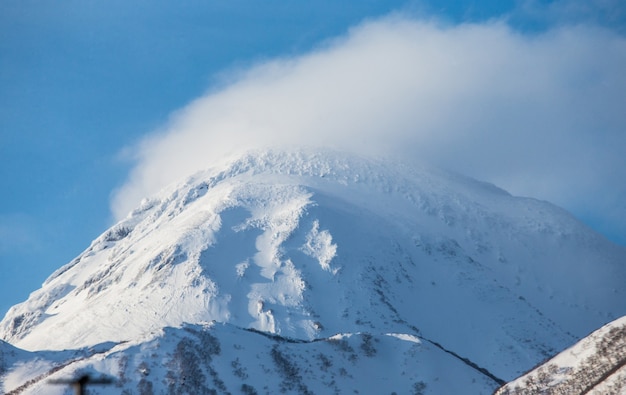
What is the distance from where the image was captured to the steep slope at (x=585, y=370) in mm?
48094

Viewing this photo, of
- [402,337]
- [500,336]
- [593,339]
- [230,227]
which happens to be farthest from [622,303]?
[593,339]

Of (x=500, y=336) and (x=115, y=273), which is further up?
(x=115, y=273)

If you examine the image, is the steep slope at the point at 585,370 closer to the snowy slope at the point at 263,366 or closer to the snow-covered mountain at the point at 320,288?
the snowy slope at the point at 263,366

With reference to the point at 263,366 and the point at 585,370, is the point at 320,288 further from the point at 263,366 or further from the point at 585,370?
the point at 585,370

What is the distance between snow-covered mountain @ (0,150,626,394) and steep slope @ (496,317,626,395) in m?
28.8

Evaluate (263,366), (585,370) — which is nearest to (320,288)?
(263,366)

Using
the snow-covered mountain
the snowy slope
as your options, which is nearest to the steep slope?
the snowy slope

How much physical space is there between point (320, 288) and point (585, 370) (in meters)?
75.1

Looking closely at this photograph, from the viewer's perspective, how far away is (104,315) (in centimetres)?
12106

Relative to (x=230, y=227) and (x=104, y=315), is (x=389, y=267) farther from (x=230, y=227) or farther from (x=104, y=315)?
(x=104, y=315)

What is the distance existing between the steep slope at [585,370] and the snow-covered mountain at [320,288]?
28801mm

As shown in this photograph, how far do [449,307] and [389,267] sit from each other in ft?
34.4

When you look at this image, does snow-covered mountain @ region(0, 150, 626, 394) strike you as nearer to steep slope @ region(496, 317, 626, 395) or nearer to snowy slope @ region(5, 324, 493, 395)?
snowy slope @ region(5, 324, 493, 395)

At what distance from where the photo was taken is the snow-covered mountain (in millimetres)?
79438
